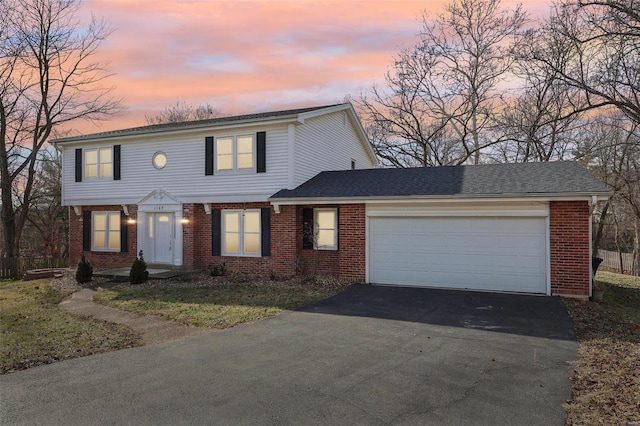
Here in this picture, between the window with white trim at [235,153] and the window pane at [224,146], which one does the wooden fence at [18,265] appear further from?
the window pane at [224,146]

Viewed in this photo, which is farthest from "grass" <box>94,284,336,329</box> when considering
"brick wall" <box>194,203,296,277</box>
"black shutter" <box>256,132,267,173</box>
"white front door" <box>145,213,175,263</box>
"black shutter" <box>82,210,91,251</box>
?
"black shutter" <box>82,210,91,251</box>

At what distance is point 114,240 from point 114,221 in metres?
0.79

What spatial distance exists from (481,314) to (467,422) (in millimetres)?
5012

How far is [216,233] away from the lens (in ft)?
49.2

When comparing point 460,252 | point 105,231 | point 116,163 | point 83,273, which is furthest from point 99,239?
point 460,252

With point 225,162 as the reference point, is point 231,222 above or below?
below

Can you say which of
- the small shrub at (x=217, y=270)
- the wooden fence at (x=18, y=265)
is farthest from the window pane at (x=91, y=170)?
the small shrub at (x=217, y=270)

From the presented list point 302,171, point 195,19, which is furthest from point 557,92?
point 195,19

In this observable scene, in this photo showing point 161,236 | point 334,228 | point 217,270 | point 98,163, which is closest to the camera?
point 334,228

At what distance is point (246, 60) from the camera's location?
15.9m

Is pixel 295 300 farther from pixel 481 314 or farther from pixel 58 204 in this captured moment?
pixel 58 204

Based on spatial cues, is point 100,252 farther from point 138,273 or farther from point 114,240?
point 138,273

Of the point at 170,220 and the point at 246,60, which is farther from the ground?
the point at 246,60

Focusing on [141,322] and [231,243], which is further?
[231,243]
